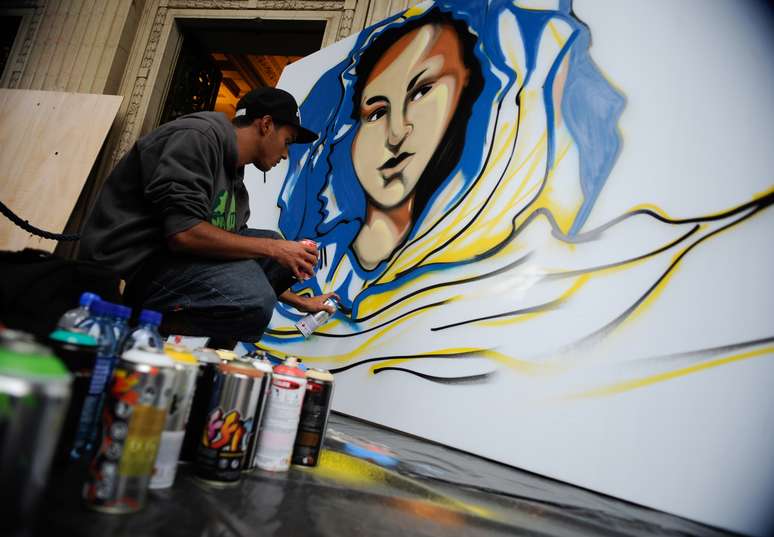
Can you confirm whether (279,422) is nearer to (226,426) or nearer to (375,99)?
(226,426)

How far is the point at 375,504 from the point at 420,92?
7.43 ft

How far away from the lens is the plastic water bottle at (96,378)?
877mm

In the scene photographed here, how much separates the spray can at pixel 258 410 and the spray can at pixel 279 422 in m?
0.02

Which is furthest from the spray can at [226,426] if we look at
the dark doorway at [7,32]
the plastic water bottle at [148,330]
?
the dark doorway at [7,32]

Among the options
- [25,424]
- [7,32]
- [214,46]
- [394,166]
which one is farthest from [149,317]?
[7,32]

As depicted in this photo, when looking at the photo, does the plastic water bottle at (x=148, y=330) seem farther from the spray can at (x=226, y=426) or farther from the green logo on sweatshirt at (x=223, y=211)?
the green logo on sweatshirt at (x=223, y=211)

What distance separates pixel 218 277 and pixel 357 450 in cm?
76

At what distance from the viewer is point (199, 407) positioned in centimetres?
104

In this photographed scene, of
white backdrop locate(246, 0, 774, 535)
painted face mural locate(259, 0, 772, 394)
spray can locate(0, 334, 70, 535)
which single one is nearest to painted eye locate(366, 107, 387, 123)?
painted face mural locate(259, 0, 772, 394)

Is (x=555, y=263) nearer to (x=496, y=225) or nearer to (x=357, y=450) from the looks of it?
(x=496, y=225)

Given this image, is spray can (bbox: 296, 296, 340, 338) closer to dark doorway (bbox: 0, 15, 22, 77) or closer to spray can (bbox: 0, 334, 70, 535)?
spray can (bbox: 0, 334, 70, 535)

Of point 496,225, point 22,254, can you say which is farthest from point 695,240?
point 22,254

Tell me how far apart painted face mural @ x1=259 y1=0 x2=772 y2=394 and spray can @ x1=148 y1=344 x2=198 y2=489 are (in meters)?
1.33

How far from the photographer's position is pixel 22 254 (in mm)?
1127
